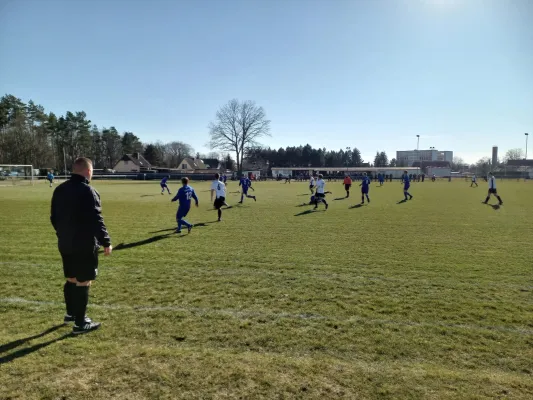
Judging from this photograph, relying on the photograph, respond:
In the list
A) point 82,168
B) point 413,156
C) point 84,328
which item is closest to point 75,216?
point 82,168

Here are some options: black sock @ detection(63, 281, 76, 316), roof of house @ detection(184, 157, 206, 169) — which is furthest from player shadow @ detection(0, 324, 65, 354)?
roof of house @ detection(184, 157, 206, 169)

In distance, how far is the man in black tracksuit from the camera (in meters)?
3.82

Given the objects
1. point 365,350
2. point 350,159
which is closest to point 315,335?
point 365,350

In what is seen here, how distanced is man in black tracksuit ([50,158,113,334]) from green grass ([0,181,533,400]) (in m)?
0.41

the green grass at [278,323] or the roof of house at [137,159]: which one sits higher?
the roof of house at [137,159]

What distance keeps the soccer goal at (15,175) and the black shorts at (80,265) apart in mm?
48736

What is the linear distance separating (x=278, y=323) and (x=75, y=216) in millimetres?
2800

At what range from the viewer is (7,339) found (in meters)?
3.74

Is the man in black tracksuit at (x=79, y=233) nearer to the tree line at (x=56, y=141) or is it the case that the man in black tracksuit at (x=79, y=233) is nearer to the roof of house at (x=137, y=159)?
the tree line at (x=56, y=141)

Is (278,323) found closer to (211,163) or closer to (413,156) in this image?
(211,163)

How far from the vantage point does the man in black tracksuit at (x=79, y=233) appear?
12.5ft

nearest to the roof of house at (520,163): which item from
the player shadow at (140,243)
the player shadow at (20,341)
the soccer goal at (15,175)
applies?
the player shadow at (140,243)

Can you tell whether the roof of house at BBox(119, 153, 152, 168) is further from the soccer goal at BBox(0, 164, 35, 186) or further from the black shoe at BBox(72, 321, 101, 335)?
the black shoe at BBox(72, 321, 101, 335)

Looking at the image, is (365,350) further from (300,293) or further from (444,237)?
(444,237)
